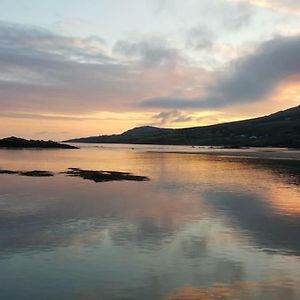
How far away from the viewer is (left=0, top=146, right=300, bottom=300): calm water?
1850cm

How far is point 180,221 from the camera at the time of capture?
32531 mm

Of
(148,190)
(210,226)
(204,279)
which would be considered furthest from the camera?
(148,190)

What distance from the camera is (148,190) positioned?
51.7 meters

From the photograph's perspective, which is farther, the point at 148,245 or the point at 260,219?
the point at 260,219

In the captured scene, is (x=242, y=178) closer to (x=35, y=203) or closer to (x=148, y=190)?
(x=148, y=190)

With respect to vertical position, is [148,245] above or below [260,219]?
above

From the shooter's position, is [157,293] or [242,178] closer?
[157,293]

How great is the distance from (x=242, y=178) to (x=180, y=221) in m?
A: 37.3

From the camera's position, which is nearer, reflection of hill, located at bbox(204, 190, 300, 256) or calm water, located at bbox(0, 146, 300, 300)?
calm water, located at bbox(0, 146, 300, 300)

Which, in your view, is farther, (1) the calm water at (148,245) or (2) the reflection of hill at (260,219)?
(2) the reflection of hill at (260,219)

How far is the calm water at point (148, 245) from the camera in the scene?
18500mm

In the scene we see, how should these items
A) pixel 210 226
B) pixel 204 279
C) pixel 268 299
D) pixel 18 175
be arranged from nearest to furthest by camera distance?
pixel 268 299 < pixel 204 279 < pixel 210 226 < pixel 18 175

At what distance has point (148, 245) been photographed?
25.2 meters

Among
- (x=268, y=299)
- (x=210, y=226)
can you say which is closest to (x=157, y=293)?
(x=268, y=299)
